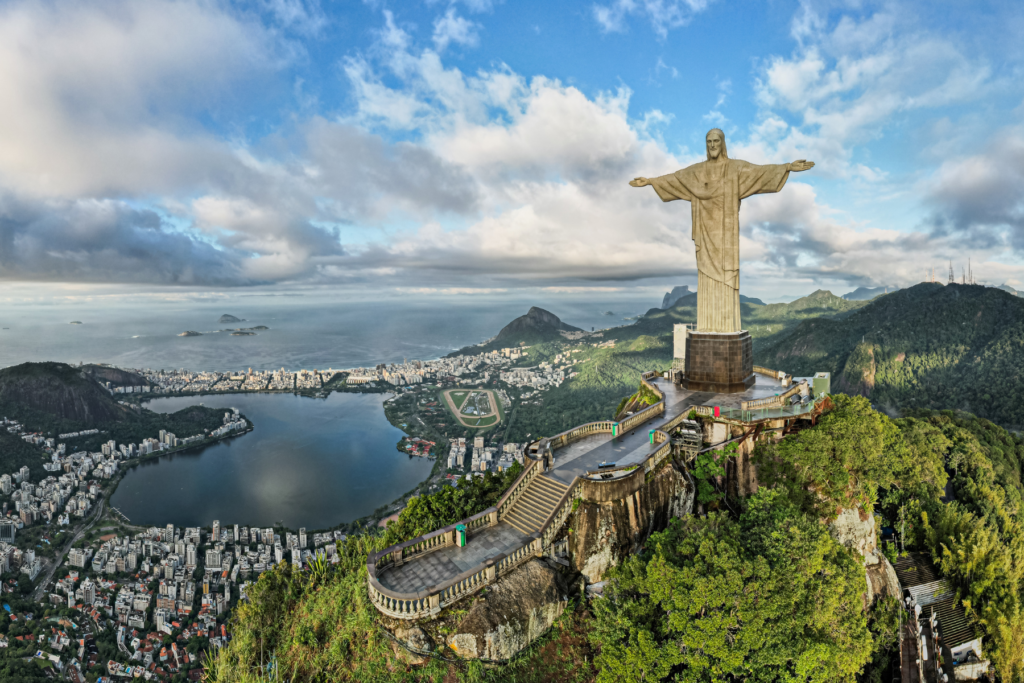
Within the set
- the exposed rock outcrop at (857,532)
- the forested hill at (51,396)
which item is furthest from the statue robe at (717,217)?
the forested hill at (51,396)

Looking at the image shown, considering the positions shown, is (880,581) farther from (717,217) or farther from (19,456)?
(19,456)

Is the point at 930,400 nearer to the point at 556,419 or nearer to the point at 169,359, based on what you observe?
the point at 556,419

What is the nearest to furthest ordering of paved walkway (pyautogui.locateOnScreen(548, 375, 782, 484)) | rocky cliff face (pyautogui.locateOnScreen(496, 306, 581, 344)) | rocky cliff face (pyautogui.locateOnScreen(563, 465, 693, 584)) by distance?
rocky cliff face (pyautogui.locateOnScreen(563, 465, 693, 584)), paved walkway (pyautogui.locateOnScreen(548, 375, 782, 484)), rocky cliff face (pyautogui.locateOnScreen(496, 306, 581, 344))

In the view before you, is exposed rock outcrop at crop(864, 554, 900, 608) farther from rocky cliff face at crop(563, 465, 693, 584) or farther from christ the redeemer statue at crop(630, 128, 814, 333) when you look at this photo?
christ the redeemer statue at crop(630, 128, 814, 333)

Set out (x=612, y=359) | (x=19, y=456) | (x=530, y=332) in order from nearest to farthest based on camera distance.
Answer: (x=19, y=456), (x=612, y=359), (x=530, y=332)

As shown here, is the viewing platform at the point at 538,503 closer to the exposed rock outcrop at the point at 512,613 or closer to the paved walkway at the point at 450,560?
the paved walkway at the point at 450,560

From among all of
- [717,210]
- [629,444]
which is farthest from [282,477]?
[717,210]

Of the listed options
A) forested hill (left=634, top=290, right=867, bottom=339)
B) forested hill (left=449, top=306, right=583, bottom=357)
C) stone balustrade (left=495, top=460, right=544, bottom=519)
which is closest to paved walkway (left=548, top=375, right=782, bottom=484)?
stone balustrade (left=495, top=460, right=544, bottom=519)
